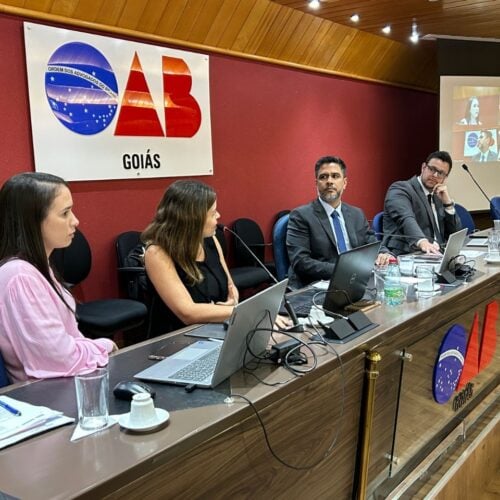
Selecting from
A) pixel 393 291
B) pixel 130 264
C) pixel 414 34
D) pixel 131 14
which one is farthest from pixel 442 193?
pixel 414 34

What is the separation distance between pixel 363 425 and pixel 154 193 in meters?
2.62

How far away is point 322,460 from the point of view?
152 centimetres

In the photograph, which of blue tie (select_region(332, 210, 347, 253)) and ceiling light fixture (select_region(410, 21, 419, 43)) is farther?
ceiling light fixture (select_region(410, 21, 419, 43))

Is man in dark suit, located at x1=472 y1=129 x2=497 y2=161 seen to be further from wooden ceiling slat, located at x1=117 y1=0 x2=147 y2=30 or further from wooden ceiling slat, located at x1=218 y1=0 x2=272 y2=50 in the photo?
wooden ceiling slat, located at x1=117 y1=0 x2=147 y2=30

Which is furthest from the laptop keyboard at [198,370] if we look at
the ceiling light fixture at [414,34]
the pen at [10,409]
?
the ceiling light fixture at [414,34]

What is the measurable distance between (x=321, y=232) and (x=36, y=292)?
171cm

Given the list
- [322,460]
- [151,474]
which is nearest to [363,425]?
[322,460]

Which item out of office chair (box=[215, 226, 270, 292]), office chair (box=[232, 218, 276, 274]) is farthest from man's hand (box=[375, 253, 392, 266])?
office chair (box=[232, 218, 276, 274])

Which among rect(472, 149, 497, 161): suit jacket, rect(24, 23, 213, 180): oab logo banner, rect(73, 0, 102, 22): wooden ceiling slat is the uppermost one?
rect(73, 0, 102, 22): wooden ceiling slat

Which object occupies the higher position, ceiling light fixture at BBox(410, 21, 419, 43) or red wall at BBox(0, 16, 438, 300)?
ceiling light fixture at BBox(410, 21, 419, 43)

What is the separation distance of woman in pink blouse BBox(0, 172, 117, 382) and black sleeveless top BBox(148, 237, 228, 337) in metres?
0.49

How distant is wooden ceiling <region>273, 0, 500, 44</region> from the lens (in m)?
4.38

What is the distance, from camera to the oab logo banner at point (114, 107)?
3.23 m

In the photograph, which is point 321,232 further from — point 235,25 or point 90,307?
point 235,25
